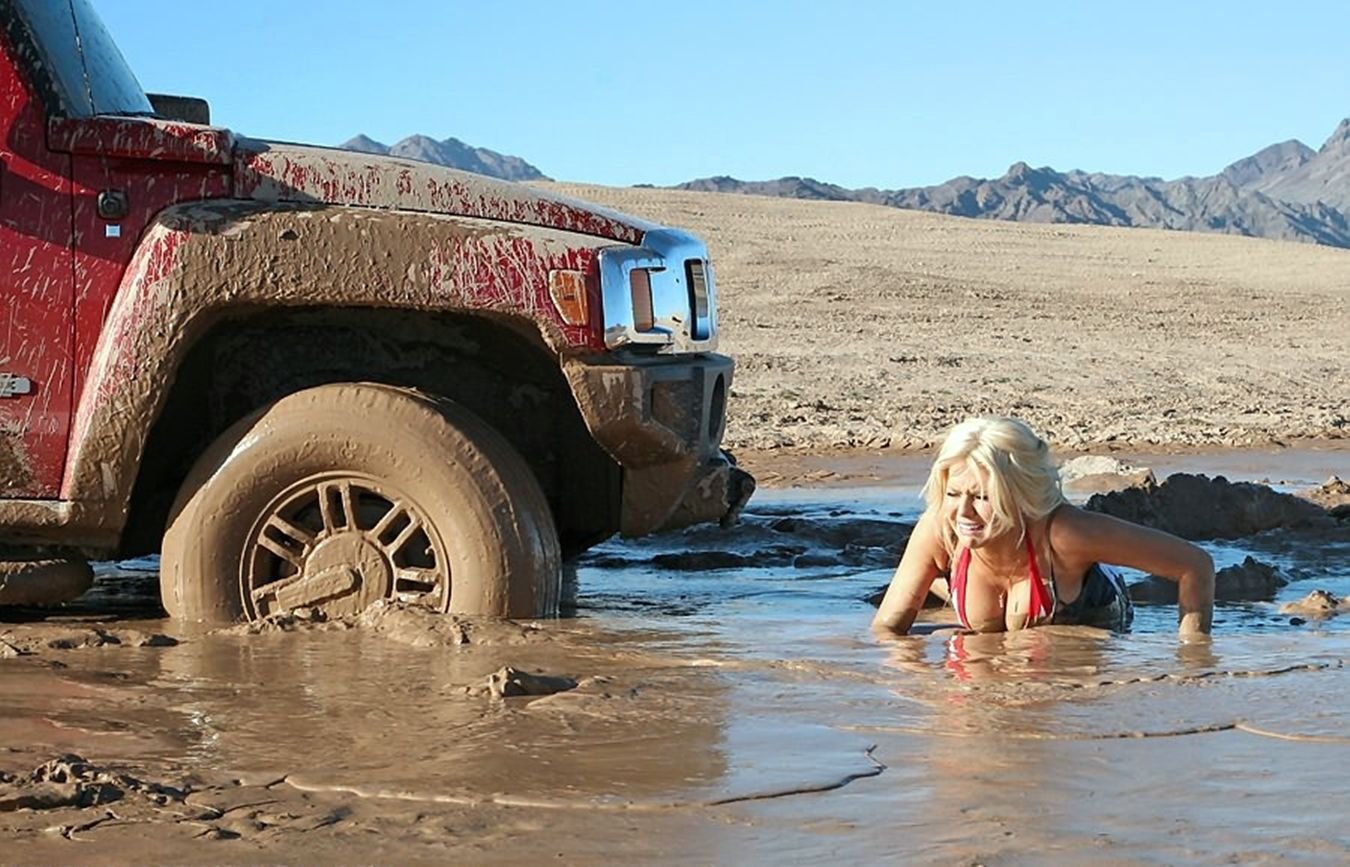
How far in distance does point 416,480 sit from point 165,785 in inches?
72.0

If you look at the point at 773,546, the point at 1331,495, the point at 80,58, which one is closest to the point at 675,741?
the point at 80,58

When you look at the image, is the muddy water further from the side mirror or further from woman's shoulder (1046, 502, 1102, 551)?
the side mirror

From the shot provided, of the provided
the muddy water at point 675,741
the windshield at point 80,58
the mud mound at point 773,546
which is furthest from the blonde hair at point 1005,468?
the windshield at point 80,58

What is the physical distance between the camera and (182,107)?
6.80m

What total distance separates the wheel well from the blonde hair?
0.99 meters

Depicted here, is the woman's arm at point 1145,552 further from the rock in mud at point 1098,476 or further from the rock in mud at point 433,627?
the rock in mud at point 1098,476

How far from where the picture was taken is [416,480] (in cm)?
552

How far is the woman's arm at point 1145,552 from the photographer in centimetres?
571

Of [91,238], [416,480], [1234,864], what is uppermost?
[91,238]

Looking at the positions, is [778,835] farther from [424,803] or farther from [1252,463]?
[1252,463]

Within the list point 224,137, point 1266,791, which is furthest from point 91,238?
point 1266,791

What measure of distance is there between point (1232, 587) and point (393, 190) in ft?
9.82

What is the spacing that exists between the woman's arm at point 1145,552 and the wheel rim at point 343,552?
5.33 feet

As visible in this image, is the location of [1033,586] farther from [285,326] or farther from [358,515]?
[285,326]
